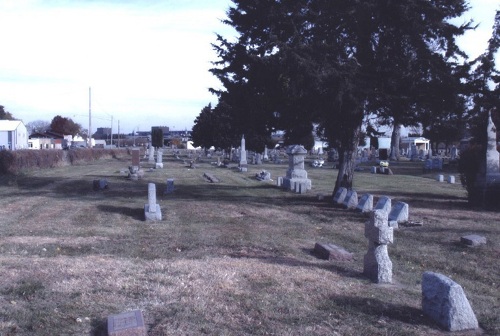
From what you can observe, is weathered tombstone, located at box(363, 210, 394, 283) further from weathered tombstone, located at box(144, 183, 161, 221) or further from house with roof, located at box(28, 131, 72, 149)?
house with roof, located at box(28, 131, 72, 149)

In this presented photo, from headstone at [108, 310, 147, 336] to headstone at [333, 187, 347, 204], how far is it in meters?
12.9

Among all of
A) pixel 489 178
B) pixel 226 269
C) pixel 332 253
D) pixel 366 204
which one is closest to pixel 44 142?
pixel 366 204

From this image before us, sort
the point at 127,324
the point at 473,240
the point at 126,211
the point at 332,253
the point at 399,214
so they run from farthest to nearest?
the point at 126,211
the point at 399,214
the point at 473,240
the point at 332,253
the point at 127,324

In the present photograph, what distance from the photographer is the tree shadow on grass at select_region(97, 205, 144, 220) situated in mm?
14875

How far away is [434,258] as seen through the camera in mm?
9703

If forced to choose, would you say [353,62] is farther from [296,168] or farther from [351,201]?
[296,168]

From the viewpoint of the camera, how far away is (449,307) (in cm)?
563

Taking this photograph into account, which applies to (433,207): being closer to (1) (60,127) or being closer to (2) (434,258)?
(2) (434,258)

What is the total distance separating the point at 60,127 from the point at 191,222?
403 feet

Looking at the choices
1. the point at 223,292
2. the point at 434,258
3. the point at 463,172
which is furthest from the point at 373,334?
the point at 463,172

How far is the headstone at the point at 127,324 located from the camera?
503 cm

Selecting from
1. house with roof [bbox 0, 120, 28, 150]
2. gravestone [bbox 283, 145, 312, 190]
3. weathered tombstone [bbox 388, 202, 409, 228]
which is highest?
house with roof [bbox 0, 120, 28, 150]

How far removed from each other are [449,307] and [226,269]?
3332mm

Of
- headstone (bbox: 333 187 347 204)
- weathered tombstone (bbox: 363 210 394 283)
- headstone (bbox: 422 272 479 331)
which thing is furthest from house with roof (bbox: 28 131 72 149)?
headstone (bbox: 422 272 479 331)
